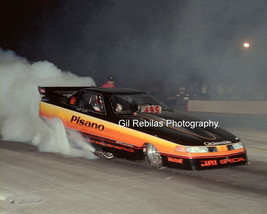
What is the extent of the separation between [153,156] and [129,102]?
155 centimetres

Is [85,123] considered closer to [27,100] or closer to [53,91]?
[53,91]

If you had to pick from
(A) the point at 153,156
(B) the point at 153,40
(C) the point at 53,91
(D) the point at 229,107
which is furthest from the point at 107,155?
(B) the point at 153,40

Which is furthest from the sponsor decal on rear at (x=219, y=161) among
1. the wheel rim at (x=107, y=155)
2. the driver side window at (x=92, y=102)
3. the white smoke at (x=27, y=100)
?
the white smoke at (x=27, y=100)

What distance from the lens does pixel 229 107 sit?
25000mm

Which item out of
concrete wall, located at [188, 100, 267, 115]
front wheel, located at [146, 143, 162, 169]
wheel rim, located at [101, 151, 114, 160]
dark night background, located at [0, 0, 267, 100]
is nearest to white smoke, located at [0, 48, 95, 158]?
wheel rim, located at [101, 151, 114, 160]

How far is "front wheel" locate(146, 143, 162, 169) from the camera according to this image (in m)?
7.09

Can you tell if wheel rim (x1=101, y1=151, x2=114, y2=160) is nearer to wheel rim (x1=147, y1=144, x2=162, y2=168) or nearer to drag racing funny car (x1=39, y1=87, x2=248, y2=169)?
drag racing funny car (x1=39, y1=87, x2=248, y2=169)

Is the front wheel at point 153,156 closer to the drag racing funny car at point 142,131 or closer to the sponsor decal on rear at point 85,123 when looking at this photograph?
the drag racing funny car at point 142,131

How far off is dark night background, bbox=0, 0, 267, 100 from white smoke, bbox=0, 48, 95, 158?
19.0m

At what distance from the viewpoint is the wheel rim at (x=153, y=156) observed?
709 cm

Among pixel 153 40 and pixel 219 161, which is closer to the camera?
pixel 219 161

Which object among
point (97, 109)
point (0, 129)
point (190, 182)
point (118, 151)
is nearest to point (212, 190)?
point (190, 182)

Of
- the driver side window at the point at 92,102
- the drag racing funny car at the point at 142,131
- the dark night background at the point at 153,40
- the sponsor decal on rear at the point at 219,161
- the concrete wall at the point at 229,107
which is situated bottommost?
the sponsor decal on rear at the point at 219,161

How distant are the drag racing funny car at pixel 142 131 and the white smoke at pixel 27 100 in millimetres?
710
